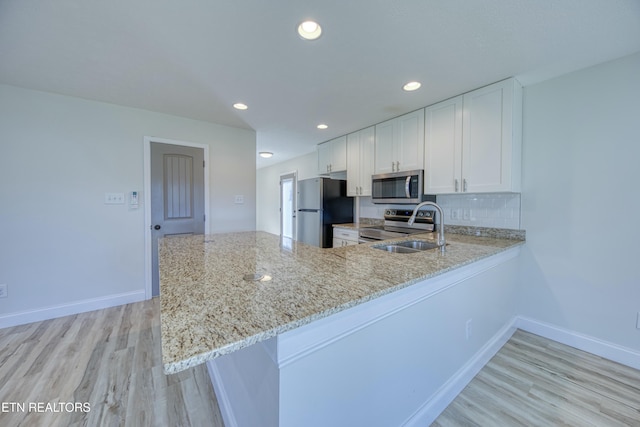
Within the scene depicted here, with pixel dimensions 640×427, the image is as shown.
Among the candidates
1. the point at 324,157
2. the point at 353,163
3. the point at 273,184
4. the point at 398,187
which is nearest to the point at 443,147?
the point at 398,187

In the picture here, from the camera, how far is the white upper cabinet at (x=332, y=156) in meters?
3.91

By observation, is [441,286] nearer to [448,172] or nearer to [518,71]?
[448,172]

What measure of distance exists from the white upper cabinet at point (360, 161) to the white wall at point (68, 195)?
7.69ft

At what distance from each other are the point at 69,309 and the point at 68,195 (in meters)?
1.22

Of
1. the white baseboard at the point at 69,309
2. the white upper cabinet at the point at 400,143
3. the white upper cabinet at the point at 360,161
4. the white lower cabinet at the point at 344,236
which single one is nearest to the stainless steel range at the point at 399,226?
the white lower cabinet at the point at 344,236

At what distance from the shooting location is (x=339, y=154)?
399 cm

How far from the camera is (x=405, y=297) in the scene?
1.12m

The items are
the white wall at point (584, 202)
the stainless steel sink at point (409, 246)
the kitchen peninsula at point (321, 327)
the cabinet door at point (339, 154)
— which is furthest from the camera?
the cabinet door at point (339, 154)

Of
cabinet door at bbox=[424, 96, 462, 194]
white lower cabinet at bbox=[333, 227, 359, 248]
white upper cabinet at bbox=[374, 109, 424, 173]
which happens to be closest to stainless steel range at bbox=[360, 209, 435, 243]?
white lower cabinet at bbox=[333, 227, 359, 248]

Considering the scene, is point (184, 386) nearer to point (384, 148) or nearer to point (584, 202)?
point (384, 148)

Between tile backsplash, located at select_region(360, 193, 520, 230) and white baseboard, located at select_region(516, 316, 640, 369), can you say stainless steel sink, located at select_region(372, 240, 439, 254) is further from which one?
white baseboard, located at select_region(516, 316, 640, 369)

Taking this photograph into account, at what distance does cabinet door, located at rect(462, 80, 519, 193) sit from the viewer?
Result: 6.87 feet

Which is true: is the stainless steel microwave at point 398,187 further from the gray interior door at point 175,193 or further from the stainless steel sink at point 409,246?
the gray interior door at point 175,193

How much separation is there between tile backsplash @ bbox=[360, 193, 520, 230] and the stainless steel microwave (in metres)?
0.35
